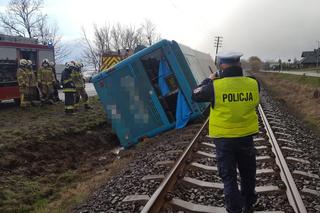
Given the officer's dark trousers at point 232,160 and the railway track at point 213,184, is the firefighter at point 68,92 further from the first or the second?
the officer's dark trousers at point 232,160

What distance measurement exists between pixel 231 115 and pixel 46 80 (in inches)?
613

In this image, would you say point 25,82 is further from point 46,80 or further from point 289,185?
point 289,185

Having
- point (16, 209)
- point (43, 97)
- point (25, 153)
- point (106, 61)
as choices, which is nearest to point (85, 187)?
point (16, 209)

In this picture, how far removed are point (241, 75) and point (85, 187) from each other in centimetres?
469

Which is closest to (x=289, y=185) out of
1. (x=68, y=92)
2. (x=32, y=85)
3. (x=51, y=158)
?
(x=51, y=158)

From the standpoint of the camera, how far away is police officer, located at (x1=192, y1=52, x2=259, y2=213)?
4.92 meters

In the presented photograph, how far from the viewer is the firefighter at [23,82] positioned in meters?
18.0

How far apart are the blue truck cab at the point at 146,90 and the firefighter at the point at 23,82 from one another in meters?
6.73

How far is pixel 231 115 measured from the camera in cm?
492

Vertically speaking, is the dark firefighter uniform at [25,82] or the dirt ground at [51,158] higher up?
the dark firefighter uniform at [25,82]

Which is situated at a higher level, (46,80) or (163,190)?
(46,80)

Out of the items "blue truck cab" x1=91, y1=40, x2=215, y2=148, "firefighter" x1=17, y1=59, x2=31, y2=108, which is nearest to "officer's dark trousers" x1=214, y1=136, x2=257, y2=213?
"blue truck cab" x1=91, y1=40, x2=215, y2=148

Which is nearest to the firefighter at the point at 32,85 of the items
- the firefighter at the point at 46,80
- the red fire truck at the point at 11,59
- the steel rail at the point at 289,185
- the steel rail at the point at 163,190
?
the firefighter at the point at 46,80

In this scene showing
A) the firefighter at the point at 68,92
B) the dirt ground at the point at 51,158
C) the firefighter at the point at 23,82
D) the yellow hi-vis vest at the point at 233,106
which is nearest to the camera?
the yellow hi-vis vest at the point at 233,106
